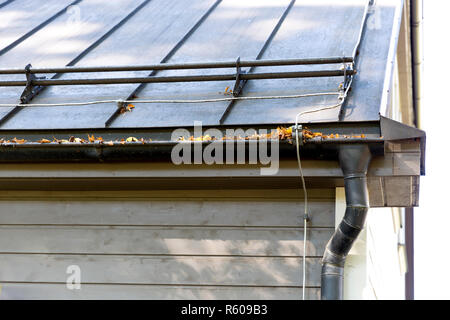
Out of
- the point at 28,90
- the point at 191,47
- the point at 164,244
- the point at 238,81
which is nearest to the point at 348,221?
the point at 164,244

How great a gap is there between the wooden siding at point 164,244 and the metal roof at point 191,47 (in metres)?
0.59

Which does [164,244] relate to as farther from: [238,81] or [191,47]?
[191,47]

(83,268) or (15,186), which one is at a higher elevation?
(15,186)

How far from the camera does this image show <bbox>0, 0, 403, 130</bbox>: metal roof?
5031 millimetres

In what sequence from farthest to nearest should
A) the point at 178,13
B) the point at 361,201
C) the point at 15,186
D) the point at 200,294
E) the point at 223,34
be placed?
the point at 178,13
the point at 223,34
the point at 15,186
the point at 200,294
the point at 361,201

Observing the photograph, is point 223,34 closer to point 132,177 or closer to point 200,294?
point 132,177

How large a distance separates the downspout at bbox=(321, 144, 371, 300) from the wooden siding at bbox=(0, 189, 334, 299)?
26cm

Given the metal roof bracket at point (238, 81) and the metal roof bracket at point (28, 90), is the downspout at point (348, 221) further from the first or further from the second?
the metal roof bracket at point (28, 90)

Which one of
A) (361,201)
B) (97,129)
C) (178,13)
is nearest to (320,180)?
(361,201)

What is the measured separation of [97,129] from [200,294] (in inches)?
54.7

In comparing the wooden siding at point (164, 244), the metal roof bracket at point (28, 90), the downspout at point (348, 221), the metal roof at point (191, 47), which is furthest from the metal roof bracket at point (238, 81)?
the metal roof bracket at point (28, 90)

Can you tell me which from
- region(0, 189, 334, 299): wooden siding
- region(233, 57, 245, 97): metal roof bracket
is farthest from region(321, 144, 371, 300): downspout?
region(233, 57, 245, 97): metal roof bracket

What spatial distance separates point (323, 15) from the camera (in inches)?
270

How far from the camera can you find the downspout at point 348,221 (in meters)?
4.45
